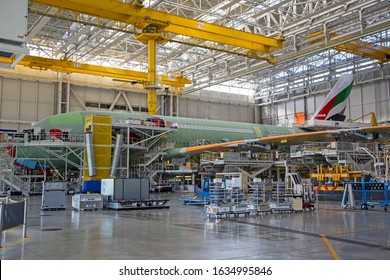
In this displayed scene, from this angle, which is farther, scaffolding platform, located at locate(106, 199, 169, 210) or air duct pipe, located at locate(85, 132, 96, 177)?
air duct pipe, located at locate(85, 132, 96, 177)

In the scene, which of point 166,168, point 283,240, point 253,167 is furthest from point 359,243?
point 166,168

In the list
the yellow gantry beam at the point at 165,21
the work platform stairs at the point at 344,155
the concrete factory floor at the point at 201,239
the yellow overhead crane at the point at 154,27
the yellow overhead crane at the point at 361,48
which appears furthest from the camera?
the yellow overhead crane at the point at 361,48

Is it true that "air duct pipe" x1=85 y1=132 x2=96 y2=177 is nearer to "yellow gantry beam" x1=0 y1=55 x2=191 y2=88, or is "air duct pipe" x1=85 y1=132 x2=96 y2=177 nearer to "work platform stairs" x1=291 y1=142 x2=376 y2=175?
"yellow gantry beam" x1=0 y1=55 x2=191 y2=88

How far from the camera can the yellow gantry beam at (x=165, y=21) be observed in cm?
2683

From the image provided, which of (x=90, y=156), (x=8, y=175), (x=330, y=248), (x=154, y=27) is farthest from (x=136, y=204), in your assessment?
(x=8, y=175)

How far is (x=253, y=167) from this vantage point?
92.3ft

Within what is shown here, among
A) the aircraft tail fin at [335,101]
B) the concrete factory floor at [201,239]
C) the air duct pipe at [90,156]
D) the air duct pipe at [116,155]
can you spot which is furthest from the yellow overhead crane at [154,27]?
the concrete factory floor at [201,239]

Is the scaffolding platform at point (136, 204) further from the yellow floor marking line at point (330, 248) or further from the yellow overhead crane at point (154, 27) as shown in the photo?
the yellow overhead crane at point (154, 27)

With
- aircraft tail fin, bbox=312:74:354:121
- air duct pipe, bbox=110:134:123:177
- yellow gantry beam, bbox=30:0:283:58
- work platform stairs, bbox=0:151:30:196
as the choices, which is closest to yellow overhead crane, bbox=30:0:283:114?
yellow gantry beam, bbox=30:0:283:58

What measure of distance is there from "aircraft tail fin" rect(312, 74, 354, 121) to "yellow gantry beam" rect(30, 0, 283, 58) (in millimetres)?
8295

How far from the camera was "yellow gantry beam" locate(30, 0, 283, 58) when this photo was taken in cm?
2683

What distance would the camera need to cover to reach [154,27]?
30516mm

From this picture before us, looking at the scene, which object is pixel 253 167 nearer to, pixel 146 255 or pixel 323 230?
pixel 323 230

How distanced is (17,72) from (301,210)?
140 feet
